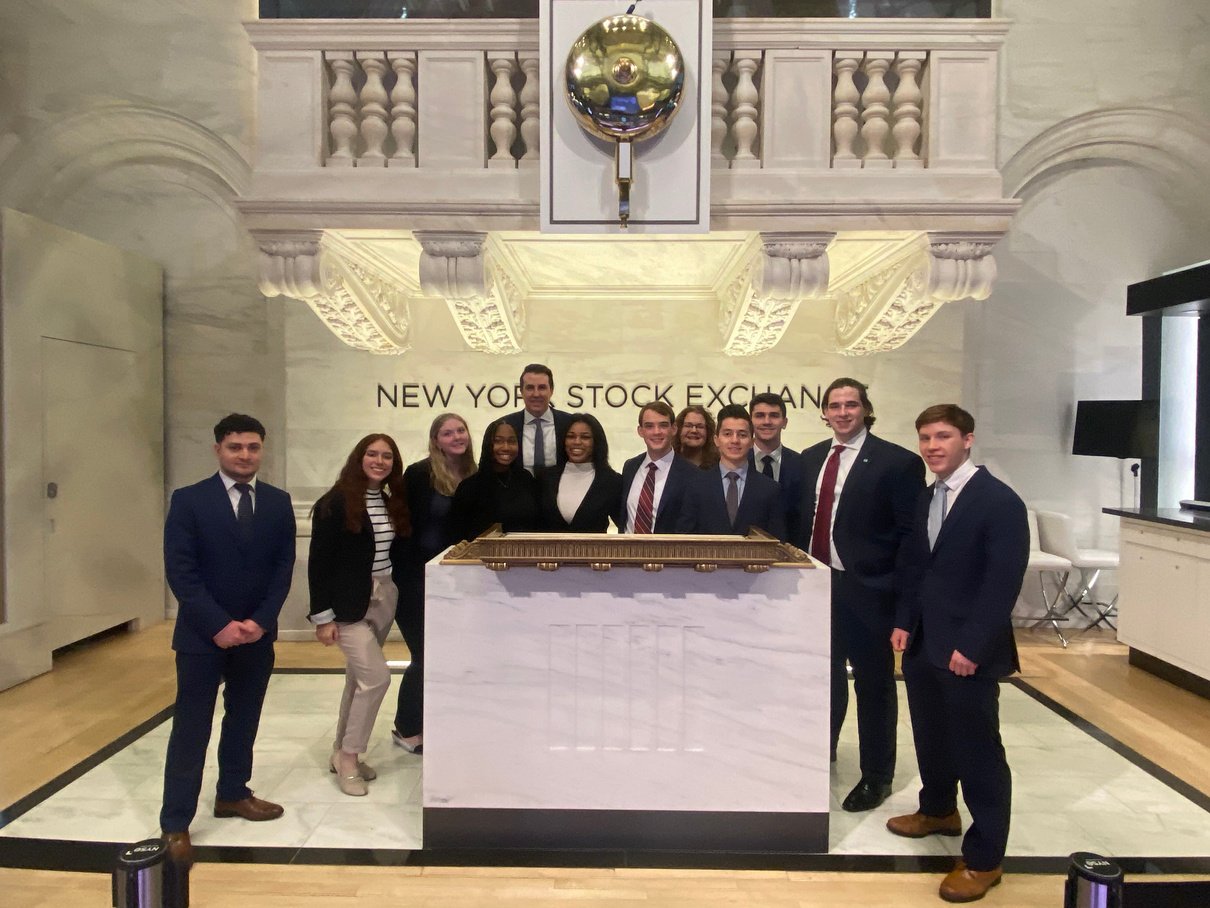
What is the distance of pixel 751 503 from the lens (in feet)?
11.8

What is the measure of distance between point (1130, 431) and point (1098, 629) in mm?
1815

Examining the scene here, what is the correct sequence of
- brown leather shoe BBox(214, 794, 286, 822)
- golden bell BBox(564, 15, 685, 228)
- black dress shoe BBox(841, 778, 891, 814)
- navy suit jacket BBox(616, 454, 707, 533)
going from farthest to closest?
golden bell BBox(564, 15, 685, 228), navy suit jacket BBox(616, 454, 707, 533), black dress shoe BBox(841, 778, 891, 814), brown leather shoe BBox(214, 794, 286, 822)

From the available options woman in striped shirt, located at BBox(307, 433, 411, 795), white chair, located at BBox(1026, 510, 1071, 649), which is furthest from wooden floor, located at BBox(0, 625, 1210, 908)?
woman in striped shirt, located at BBox(307, 433, 411, 795)

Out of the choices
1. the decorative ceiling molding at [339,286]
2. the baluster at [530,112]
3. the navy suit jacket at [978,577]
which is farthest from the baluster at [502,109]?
the navy suit jacket at [978,577]

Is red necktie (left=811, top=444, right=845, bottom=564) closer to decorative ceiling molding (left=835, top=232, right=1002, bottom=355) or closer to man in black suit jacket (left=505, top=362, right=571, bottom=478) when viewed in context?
man in black suit jacket (left=505, top=362, right=571, bottom=478)

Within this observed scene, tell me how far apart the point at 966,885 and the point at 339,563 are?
2665 mm

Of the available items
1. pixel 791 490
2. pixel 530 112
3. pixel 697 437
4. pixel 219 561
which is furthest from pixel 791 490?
pixel 219 561

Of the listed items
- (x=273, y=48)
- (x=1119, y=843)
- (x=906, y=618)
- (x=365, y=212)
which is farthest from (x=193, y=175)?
(x=1119, y=843)

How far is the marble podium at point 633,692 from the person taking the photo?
116 inches

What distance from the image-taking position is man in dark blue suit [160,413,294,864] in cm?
296

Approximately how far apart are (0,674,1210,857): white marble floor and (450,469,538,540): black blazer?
4.02ft

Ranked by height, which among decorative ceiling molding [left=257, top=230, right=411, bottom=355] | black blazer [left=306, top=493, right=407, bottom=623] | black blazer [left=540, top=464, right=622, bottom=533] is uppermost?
decorative ceiling molding [left=257, top=230, right=411, bottom=355]

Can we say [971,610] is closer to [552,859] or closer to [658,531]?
[658,531]

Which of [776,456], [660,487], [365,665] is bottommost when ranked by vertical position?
[365,665]
